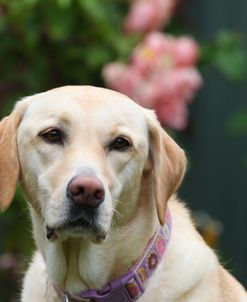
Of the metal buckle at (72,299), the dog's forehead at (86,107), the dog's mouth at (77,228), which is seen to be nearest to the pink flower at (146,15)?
the dog's forehead at (86,107)

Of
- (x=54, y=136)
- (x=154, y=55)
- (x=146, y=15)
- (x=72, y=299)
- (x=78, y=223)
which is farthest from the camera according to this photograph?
(x=146, y=15)

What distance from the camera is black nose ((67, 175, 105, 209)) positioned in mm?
4203

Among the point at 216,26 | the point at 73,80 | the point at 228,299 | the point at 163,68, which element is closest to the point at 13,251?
the point at 73,80

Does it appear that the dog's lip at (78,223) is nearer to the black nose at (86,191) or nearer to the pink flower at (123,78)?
the black nose at (86,191)

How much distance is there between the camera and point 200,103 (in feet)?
28.0

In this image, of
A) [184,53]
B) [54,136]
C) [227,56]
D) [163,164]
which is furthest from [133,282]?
[227,56]

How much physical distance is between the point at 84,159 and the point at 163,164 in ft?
1.49

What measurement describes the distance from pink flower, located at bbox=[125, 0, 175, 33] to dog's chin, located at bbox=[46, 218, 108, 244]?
10.2 ft

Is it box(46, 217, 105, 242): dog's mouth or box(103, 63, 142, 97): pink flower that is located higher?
box(46, 217, 105, 242): dog's mouth

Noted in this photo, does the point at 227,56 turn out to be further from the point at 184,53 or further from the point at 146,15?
the point at 146,15

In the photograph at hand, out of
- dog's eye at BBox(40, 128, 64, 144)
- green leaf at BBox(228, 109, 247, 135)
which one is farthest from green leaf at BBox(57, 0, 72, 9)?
dog's eye at BBox(40, 128, 64, 144)

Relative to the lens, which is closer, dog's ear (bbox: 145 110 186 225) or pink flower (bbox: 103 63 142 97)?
dog's ear (bbox: 145 110 186 225)

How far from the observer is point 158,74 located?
7043 millimetres

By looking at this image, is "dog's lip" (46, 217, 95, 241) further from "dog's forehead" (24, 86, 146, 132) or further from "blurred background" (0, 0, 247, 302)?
"blurred background" (0, 0, 247, 302)
